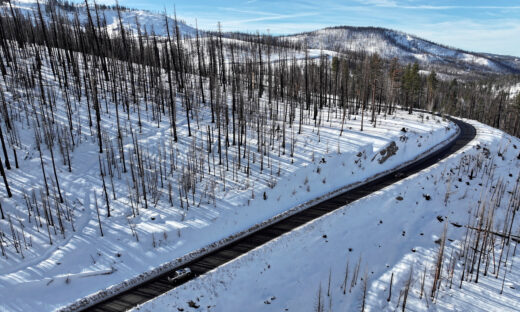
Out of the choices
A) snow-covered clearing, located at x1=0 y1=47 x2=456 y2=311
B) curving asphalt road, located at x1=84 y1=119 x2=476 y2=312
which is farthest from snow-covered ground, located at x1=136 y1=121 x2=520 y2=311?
snow-covered clearing, located at x1=0 y1=47 x2=456 y2=311

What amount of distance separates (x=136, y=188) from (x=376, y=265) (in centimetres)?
2361

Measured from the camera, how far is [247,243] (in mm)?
23750

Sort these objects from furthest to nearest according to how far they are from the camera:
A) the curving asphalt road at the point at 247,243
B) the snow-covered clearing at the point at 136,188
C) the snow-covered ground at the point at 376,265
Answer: the snow-covered clearing at the point at 136,188 → the snow-covered ground at the point at 376,265 → the curving asphalt road at the point at 247,243

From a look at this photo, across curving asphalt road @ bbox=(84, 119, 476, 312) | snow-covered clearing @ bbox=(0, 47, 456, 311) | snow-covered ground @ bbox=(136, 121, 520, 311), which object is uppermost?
snow-covered clearing @ bbox=(0, 47, 456, 311)

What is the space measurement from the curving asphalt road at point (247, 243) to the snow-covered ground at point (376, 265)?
913mm

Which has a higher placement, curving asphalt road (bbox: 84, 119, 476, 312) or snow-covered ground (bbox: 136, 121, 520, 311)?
curving asphalt road (bbox: 84, 119, 476, 312)

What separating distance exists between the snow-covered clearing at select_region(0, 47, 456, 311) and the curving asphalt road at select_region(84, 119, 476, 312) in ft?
5.65

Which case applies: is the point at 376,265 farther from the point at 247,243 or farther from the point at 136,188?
the point at 136,188

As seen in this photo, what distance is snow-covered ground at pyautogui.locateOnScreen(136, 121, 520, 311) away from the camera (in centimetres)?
1864

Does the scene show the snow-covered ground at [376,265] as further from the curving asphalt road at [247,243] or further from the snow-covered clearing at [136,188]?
the snow-covered clearing at [136,188]

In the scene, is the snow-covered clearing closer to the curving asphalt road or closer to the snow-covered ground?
the curving asphalt road

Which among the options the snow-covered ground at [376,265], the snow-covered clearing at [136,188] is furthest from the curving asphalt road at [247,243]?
the snow-covered clearing at [136,188]

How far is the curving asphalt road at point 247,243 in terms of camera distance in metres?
18.3

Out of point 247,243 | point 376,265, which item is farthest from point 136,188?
point 376,265
